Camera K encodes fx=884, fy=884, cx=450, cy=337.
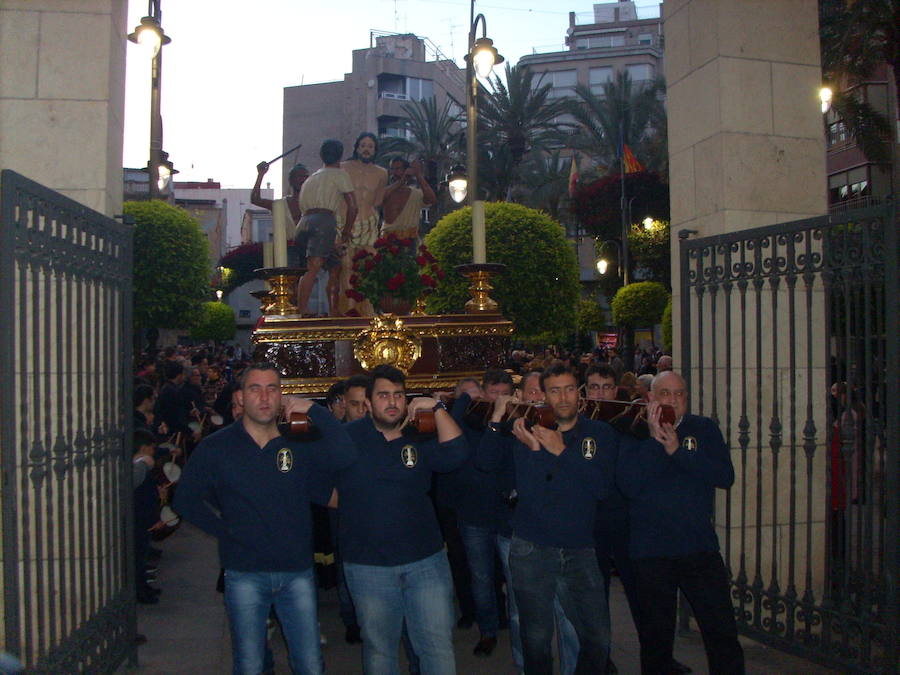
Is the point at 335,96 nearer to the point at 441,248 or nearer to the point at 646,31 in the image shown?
the point at 646,31

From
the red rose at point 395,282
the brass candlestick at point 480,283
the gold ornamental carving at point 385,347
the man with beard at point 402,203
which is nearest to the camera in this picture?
the gold ornamental carving at point 385,347

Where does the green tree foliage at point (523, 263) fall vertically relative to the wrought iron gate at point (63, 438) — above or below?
above

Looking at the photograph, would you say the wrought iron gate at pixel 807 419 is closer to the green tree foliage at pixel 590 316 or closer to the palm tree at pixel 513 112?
the green tree foliage at pixel 590 316

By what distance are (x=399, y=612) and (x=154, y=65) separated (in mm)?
11997

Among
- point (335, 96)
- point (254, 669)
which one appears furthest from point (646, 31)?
point (254, 669)

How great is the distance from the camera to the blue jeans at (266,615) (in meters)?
4.40

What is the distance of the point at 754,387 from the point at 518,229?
12647mm

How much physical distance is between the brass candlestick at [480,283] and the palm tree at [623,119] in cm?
2895

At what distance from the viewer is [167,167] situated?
1888 centimetres

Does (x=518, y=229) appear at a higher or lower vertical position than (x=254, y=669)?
higher

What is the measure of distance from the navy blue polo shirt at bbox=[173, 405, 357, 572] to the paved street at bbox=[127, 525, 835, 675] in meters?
1.85

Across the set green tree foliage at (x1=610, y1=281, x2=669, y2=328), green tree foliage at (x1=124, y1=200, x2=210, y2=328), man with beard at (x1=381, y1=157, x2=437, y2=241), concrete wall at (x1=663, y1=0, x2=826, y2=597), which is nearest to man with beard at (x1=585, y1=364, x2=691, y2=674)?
concrete wall at (x1=663, y1=0, x2=826, y2=597)

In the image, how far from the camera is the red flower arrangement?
27.0ft

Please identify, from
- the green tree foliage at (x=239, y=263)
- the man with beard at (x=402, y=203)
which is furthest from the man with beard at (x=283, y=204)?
the green tree foliage at (x=239, y=263)
